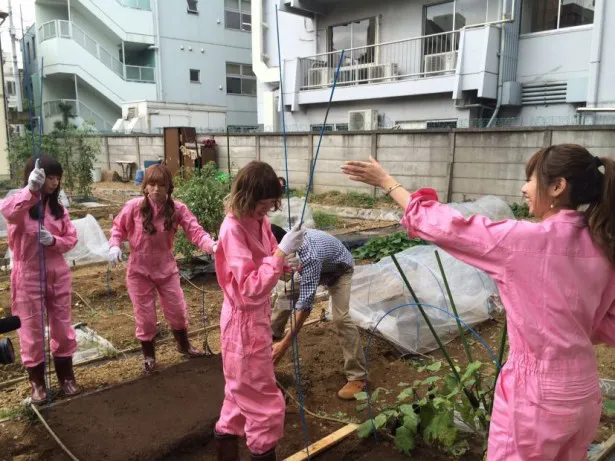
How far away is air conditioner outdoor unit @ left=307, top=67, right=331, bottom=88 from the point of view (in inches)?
633

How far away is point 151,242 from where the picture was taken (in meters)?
3.80

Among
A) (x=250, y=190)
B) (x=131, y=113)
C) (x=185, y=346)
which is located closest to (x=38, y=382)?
(x=185, y=346)

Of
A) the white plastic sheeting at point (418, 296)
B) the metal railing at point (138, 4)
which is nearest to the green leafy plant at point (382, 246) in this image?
the white plastic sheeting at point (418, 296)

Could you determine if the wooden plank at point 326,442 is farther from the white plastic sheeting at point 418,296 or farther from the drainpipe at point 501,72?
the drainpipe at point 501,72

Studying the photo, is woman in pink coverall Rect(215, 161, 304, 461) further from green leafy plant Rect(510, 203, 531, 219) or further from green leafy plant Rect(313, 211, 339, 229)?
green leafy plant Rect(510, 203, 531, 219)

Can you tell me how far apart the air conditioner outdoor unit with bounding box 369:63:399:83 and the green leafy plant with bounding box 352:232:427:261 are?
307 inches

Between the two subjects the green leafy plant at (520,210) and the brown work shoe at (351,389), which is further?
the green leafy plant at (520,210)

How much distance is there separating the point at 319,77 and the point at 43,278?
14.2 metres

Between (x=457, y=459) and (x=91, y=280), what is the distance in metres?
5.22

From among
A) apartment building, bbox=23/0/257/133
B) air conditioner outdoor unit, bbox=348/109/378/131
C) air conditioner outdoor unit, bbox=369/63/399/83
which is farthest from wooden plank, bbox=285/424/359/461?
apartment building, bbox=23/0/257/133

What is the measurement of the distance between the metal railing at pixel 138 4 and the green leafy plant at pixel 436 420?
24521mm

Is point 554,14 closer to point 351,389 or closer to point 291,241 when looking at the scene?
point 351,389

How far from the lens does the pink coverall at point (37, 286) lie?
11.2 ft

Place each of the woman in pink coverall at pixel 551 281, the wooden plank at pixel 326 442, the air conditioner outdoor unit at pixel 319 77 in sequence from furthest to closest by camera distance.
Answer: the air conditioner outdoor unit at pixel 319 77 → the wooden plank at pixel 326 442 → the woman in pink coverall at pixel 551 281
